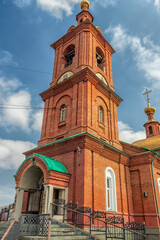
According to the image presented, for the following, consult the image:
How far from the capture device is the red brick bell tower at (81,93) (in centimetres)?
1366

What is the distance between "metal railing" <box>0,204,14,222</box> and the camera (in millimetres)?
11206

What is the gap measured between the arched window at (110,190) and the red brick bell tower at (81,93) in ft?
8.04

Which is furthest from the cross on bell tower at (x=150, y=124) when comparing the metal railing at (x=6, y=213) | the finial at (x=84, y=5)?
the metal railing at (x=6, y=213)

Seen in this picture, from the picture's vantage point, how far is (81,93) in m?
14.0

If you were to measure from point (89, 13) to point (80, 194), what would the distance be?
17578mm

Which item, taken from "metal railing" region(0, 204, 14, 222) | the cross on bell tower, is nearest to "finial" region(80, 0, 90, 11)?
the cross on bell tower

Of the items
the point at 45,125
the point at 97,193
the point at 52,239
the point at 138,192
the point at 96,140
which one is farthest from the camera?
the point at 45,125

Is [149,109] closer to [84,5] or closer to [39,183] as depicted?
[84,5]

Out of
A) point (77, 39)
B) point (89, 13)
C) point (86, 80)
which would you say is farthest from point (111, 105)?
point (89, 13)

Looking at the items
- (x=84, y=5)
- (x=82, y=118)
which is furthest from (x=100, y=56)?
(x=82, y=118)

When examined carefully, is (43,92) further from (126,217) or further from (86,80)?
(126,217)

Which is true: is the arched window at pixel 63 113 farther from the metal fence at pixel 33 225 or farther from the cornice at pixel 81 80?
the metal fence at pixel 33 225

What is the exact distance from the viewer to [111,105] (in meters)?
16.5

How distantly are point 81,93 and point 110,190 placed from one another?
6.59 m
